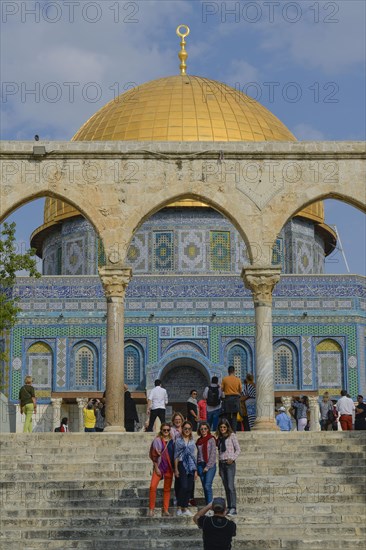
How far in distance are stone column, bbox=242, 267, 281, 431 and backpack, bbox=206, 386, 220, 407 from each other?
53.9 inches

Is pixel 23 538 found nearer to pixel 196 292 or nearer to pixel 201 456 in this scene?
pixel 201 456

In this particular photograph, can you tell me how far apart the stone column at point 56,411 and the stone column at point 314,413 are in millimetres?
6690

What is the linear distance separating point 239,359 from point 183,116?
848 centimetres

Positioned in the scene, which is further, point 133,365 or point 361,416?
point 133,365

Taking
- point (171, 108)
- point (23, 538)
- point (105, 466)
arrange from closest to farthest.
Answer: point (23, 538), point (105, 466), point (171, 108)

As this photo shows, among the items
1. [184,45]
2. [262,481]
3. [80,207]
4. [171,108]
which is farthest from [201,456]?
[184,45]

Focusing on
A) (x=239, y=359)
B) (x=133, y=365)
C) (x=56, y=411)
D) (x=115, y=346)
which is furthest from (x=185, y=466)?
(x=239, y=359)

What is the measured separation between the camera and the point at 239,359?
29453 millimetres

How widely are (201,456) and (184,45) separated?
87.1 feet

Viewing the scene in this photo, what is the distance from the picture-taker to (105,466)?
13734 mm

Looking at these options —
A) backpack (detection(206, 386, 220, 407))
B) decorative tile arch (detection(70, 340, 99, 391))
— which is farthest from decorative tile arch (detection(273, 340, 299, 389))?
backpack (detection(206, 386, 220, 407))

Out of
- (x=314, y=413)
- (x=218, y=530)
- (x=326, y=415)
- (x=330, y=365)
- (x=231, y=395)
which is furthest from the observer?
(x=330, y=365)

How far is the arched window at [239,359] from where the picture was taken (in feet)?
96.2

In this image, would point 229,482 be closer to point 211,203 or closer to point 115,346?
point 115,346
